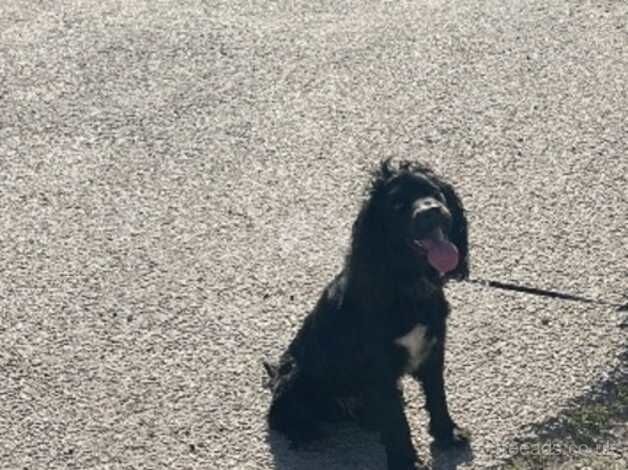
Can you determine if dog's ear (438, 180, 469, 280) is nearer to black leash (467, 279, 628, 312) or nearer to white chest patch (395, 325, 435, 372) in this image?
white chest patch (395, 325, 435, 372)

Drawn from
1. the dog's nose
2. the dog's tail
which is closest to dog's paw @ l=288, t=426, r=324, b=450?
the dog's tail

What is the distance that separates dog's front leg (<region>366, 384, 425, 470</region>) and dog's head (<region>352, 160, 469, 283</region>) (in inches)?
19.5

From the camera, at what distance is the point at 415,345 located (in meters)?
4.96

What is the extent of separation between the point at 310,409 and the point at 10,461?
1308mm

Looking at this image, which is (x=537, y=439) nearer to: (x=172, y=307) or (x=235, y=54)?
(x=172, y=307)

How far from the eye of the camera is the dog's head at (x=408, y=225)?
4.66 metres

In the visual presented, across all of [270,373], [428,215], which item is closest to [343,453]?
[270,373]

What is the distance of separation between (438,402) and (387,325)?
19.8 inches

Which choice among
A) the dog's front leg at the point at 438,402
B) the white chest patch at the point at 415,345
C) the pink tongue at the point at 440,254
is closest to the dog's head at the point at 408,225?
the pink tongue at the point at 440,254

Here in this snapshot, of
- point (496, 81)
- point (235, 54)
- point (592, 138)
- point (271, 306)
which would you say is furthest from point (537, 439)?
point (235, 54)

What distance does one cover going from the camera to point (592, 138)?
26.4 feet

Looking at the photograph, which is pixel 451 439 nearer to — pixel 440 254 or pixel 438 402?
pixel 438 402

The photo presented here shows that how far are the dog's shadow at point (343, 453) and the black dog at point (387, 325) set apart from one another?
0.05 meters

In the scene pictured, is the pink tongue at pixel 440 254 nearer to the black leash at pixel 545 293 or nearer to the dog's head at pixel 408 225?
the dog's head at pixel 408 225
